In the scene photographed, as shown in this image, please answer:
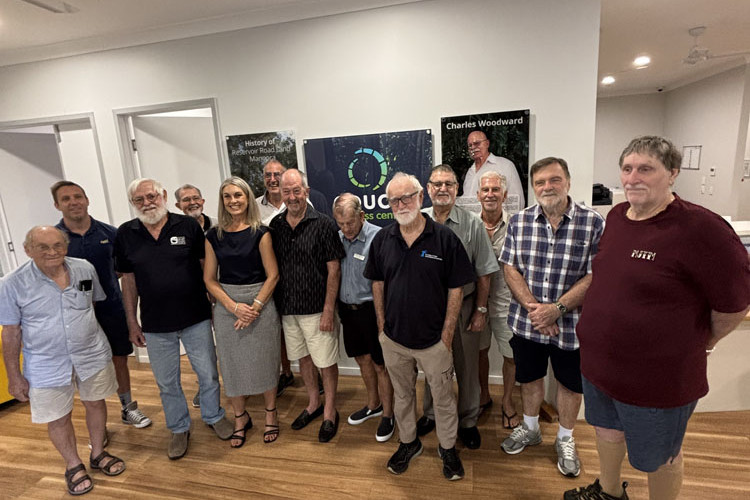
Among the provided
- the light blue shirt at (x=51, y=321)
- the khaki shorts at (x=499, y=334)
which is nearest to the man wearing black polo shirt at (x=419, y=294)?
the khaki shorts at (x=499, y=334)

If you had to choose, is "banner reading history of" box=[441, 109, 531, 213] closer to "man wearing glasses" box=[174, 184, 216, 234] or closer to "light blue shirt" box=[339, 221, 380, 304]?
"light blue shirt" box=[339, 221, 380, 304]

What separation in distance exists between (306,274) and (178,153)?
95.4 inches

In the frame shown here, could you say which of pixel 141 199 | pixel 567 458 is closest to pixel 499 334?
pixel 567 458

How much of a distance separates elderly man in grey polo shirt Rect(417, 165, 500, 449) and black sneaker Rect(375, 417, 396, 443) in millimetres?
451

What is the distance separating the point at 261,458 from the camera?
2445 millimetres

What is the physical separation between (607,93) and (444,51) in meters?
6.22

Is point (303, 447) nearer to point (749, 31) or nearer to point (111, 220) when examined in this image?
point (111, 220)

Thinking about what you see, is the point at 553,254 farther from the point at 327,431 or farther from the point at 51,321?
Result: the point at 51,321

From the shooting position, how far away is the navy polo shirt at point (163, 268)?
7.68 feet

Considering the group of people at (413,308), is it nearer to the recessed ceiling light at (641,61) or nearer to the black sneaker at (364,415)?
the black sneaker at (364,415)

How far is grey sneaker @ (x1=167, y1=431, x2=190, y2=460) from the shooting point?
2.48 metres

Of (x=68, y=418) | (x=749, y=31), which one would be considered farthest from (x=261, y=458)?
(x=749, y=31)

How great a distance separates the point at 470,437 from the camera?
7.93 feet

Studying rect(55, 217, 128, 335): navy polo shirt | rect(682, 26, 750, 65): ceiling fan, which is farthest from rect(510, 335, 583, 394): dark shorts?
rect(682, 26, 750, 65): ceiling fan
